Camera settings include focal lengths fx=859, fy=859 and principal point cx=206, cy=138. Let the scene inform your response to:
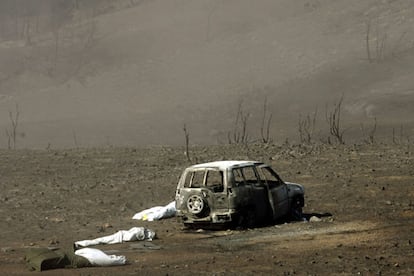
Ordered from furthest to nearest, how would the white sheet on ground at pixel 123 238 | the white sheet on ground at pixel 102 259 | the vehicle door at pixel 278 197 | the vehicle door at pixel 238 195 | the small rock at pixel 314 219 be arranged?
1. the small rock at pixel 314 219
2. the vehicle door at pixel 278 197
3. the vehicle door at pixel 238 195
4. the white sheet on ground at pixel 123 238
5. the white sheet on ground at pixel 102 259

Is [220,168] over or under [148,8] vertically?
under

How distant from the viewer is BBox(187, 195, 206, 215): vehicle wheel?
1702 centimetres

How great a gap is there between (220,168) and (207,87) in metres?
48.8

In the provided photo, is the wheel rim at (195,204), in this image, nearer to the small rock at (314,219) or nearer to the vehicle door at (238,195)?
the vehicle door at (238,195)

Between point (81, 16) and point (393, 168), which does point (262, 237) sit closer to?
point (393, 168)

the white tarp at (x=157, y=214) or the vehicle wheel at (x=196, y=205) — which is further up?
the vehicle wheel at (x=196, y=205)

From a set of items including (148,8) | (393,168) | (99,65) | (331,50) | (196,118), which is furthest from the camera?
(148,8)

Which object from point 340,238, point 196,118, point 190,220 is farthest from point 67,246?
point 196,118

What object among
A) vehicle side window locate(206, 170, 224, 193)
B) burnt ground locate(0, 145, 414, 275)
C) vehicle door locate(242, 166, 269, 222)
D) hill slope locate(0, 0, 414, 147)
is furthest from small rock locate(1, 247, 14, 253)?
hill slope locate(0, 0, 414, 147)

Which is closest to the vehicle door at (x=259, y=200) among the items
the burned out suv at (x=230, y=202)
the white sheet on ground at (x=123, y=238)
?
the burned out suv at (x=230, y=202)

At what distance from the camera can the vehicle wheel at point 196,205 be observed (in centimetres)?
1702

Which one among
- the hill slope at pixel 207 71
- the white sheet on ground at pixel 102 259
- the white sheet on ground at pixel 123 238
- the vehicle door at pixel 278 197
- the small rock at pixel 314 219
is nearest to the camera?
the white sheet on ground at pixel 102 259

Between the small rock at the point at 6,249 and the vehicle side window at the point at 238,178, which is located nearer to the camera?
the small rock at the point at 6,249

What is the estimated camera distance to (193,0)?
98312 millimetres
